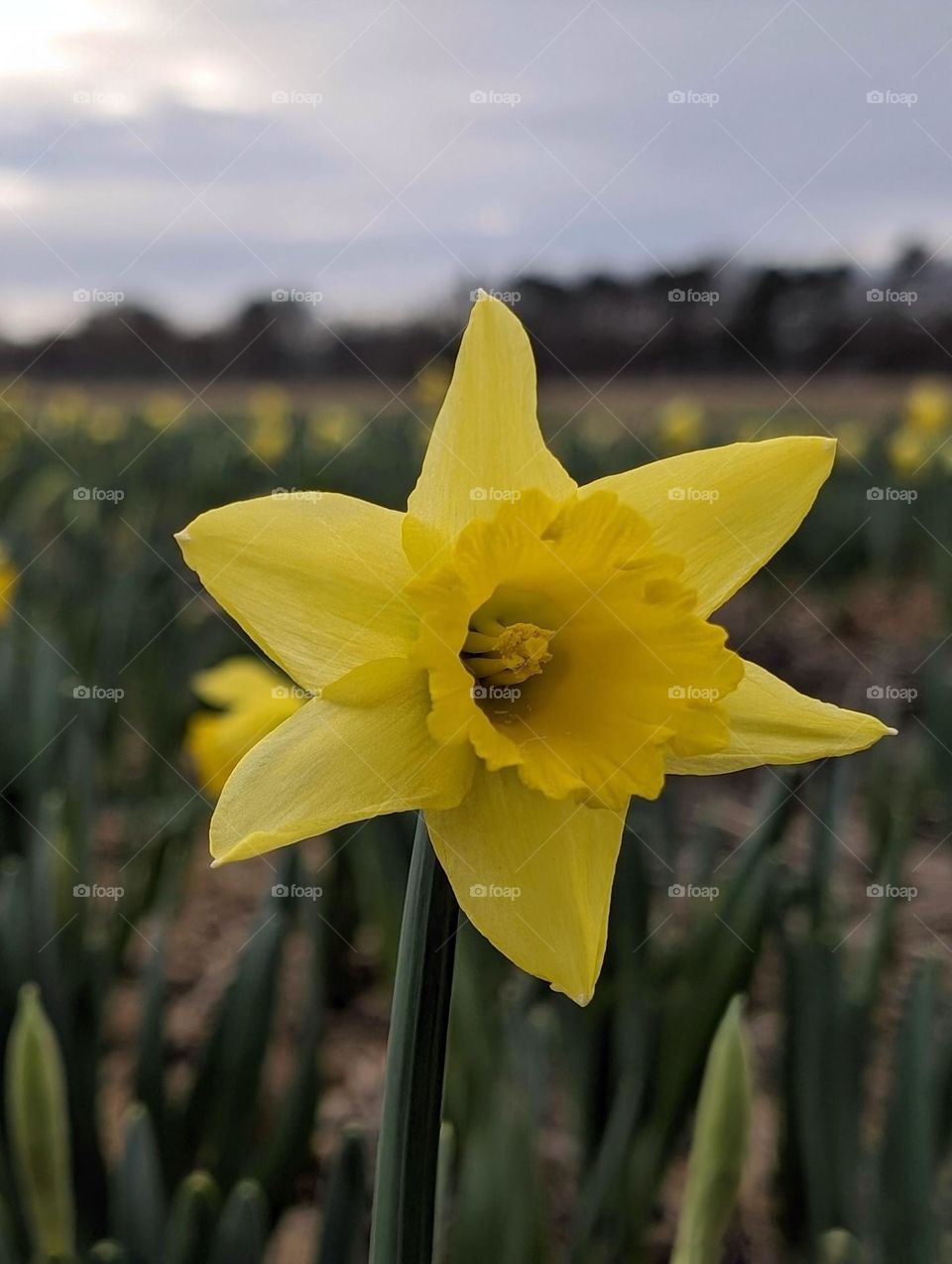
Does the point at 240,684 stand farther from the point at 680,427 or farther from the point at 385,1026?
the point at 680,427

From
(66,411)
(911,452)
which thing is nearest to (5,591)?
(911,452)

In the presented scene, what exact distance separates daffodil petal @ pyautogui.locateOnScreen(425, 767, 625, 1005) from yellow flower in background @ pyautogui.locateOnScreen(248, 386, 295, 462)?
14.6 feet

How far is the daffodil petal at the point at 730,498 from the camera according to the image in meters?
0.66

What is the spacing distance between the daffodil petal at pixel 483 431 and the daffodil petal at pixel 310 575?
0.10 feet

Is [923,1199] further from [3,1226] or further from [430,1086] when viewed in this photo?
[3,1226]

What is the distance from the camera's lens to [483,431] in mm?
647

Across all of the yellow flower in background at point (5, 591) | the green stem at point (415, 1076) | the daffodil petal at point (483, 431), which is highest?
the yellow flower in background at point (5, 591)

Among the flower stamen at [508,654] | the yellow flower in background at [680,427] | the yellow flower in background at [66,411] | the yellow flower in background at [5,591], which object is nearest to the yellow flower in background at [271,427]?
the yellow flower in background at [66,411]

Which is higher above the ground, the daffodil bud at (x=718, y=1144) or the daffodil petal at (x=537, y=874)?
the daffodil petal at (x=537, y=874)

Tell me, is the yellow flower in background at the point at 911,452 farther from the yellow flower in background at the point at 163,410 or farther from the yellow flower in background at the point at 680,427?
the yellow flower in background at the point at 163,410

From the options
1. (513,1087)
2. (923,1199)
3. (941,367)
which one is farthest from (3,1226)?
(941,367)

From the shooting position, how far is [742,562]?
67 cm

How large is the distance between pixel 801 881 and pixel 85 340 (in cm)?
759

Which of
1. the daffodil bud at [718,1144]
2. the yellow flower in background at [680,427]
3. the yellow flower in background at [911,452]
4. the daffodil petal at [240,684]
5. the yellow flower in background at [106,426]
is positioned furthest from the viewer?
the yellow flower in background at [106,426]
